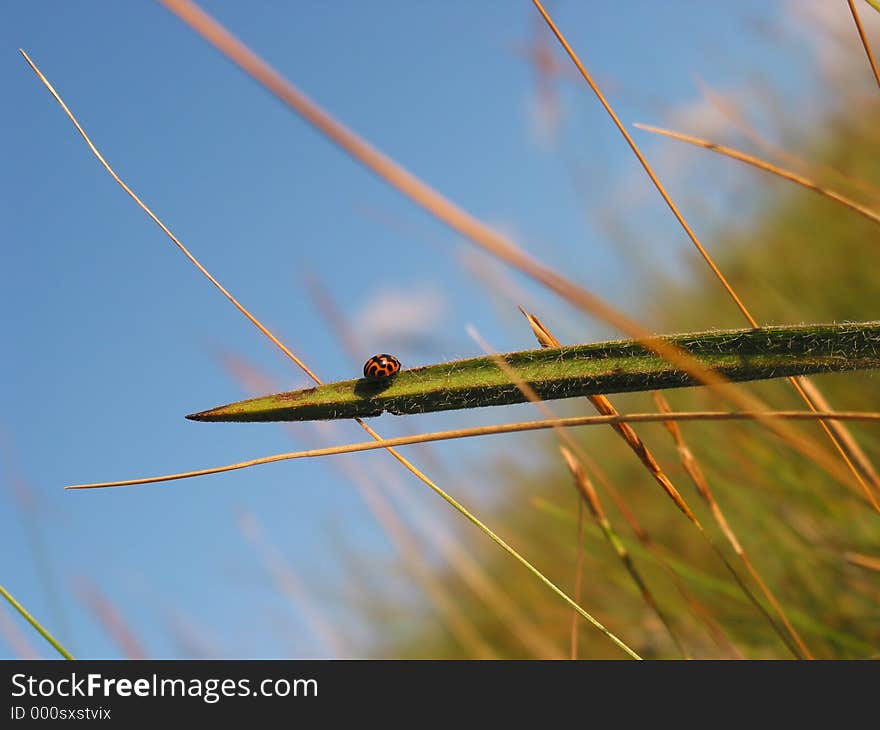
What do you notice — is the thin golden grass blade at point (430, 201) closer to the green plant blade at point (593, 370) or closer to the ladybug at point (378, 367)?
the green plant blade at point (593, 370)

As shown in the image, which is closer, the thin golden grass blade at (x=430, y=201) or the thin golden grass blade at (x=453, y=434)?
the thin golden grass blade at (x=430, y=201)

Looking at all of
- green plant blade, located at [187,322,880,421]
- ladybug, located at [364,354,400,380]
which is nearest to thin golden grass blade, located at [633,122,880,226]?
green plant blade, located at [187,322,880,421]

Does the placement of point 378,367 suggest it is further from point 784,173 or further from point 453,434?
point 784,173

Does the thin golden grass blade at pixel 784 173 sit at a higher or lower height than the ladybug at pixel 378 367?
higher

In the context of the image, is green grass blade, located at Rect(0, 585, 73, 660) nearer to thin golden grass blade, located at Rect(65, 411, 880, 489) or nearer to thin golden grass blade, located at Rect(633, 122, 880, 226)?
thin golden grass blade, located at Rect(65, 411, 880, 489)

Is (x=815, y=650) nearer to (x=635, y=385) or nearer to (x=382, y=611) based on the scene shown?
(x=635, y=385)

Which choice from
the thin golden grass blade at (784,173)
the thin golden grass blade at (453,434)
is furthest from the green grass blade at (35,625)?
the thin golden grass blade at (784,173)
